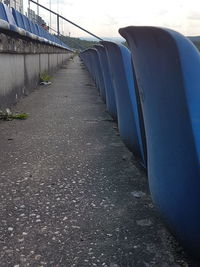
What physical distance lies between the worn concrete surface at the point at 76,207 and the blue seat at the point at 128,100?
140 mm

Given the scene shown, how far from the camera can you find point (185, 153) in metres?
1.22

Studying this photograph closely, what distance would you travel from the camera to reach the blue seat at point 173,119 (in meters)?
1.14

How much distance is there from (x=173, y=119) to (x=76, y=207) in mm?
814

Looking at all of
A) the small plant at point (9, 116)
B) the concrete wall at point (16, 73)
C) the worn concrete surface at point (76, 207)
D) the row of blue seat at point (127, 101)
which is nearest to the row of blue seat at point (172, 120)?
the worn concrete surface at point (76, 207)

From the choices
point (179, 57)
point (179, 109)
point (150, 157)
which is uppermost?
point (179, 57)

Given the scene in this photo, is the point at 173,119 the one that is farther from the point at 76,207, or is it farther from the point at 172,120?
the point at 76,207

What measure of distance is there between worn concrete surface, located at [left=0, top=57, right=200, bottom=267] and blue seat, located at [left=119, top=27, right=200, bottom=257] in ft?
0.60

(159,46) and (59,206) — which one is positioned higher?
(159,46)

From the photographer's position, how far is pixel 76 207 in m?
1.89

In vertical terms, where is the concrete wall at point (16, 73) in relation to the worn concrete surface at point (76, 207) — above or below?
above

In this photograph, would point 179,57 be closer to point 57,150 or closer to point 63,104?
point 57,150

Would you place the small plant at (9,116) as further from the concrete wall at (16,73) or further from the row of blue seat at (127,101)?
the row of blue seat at (127,101)

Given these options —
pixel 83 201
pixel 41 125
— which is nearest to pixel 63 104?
pixel 41 125

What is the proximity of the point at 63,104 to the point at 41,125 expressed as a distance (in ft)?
5.89
